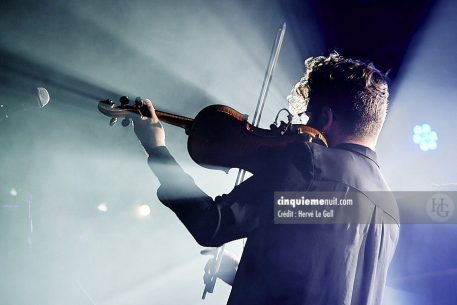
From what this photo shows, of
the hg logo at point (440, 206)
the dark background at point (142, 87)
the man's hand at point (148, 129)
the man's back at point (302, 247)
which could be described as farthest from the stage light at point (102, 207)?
the man's back at point (302, 247)

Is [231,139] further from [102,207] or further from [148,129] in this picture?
[102,207]

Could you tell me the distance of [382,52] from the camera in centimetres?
482

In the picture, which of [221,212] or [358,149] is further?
[358,149]

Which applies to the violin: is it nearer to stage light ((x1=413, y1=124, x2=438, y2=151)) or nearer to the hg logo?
the hg logo

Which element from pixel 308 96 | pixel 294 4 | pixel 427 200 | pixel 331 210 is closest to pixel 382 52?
pixel 294 4

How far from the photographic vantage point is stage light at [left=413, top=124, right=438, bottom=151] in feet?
16.1

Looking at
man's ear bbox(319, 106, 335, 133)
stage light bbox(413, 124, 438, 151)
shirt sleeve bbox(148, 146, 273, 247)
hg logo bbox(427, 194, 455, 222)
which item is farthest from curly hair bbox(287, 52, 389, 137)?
stage light bbox(413, 124, 438, 151)

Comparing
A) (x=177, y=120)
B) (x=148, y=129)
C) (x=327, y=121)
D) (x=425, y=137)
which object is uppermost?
(x=425, y=137)

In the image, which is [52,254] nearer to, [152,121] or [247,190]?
[152,121]

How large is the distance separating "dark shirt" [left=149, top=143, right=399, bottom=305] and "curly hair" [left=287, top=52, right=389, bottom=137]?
0.24 m

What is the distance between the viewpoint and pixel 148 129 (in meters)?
1.49

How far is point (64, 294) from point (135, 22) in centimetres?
346

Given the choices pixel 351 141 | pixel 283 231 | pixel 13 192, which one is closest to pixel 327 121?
pixel 351 141

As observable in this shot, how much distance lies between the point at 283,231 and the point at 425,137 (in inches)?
180
